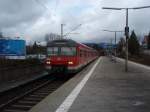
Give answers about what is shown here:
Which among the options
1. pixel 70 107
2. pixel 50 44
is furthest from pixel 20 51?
pixel 70 107

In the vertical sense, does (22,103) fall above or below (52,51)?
below

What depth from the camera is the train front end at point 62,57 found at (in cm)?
2977

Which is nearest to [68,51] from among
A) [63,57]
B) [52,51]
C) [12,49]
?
[63,57]

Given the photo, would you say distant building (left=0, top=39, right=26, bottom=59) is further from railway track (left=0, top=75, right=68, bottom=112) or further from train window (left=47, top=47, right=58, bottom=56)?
railway track (left=0, top=75, right=68, bottom=112)

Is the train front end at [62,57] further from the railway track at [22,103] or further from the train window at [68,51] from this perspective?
the railway track at [22,103]

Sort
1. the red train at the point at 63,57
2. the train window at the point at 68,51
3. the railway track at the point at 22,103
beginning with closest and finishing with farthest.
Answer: the railway track at the point at 22,103, the red train at the point at 63,57, the train window at the point at 68,51

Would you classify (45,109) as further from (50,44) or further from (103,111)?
(50,44)

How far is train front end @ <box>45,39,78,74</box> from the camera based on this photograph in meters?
29.8

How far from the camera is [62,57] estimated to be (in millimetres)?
30062

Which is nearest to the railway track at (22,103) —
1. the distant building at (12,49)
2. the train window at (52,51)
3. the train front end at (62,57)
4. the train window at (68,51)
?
the train front end at (62,57)

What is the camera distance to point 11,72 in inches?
1040

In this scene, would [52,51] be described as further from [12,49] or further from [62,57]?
[12,49]

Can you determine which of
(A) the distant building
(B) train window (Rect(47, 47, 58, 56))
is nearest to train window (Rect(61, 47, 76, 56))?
(B) train window (Rect(47, 47, 58, 56))

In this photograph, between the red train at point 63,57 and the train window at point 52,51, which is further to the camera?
the train window at point 52,51
